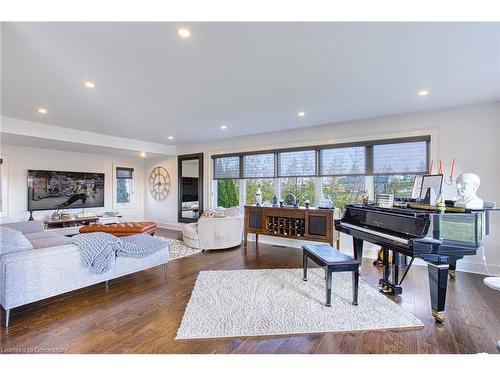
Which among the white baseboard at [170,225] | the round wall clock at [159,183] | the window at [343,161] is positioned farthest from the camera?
the round wall clock at [159,183]

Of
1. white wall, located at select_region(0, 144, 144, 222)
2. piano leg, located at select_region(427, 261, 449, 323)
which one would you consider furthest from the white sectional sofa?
white wall, located at select_region(0, 144, 144, 222)

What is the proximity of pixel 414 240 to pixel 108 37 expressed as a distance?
3197mm

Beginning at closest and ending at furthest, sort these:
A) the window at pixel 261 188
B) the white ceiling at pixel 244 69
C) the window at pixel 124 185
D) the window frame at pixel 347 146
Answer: the white ceiling at pixel 244 69 < the window frame at pixel 347 146 < the window at pixel 261 188 < the window at pixel 124 185

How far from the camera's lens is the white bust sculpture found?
254 centimetres

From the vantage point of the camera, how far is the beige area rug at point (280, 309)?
7.00ft

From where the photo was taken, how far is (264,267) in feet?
12.5

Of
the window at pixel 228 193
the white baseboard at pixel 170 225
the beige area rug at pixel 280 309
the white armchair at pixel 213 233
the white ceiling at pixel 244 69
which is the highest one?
the white ceiling at pixel 244 69

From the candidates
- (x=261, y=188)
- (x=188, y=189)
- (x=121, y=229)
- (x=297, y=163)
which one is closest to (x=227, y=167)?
(x=261, y=188)

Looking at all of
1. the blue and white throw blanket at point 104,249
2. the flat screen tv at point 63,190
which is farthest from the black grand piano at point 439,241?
the flat screen tv at point 63,190

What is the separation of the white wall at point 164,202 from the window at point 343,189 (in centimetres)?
445

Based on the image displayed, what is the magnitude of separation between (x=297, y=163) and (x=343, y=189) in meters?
1.08

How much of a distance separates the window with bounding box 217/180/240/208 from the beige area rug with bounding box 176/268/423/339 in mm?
3123

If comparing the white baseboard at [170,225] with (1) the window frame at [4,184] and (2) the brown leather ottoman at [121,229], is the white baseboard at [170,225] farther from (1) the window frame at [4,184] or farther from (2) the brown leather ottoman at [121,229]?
(1) the window frame at [4,184]
